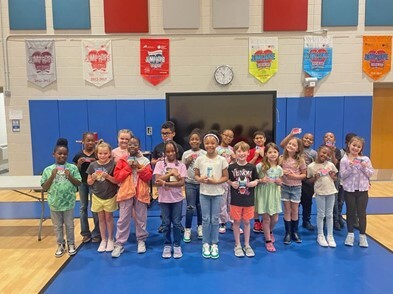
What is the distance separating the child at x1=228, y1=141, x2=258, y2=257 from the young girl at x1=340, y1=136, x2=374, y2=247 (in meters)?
1.05

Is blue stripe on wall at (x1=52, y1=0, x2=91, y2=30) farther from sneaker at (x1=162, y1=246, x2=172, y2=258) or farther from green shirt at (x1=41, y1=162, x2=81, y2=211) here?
sneaker at (x1=162, y1=246, x2=172, y2=258)

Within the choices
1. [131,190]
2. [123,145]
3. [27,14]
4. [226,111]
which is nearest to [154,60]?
[226,111]

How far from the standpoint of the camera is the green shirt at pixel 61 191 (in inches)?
144

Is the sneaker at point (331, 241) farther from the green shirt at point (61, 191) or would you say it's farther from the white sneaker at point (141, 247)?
the green shirt at point (61, 191)

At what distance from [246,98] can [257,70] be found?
817mm

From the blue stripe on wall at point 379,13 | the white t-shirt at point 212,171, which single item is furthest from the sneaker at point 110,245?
the blue stripe on wall at point 379,13

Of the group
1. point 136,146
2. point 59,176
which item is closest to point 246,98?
point 136,146

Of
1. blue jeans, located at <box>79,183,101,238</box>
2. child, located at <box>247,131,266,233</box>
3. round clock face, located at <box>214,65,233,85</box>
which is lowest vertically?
blue jeans, located at <box>79,183,101,238</box>

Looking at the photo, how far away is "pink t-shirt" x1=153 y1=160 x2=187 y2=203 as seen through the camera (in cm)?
365

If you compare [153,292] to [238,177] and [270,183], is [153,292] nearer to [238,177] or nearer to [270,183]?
[238,177]

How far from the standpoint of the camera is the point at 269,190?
3.80 meters

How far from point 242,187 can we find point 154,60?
4152 millimetres

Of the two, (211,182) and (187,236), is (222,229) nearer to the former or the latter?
(187,236)

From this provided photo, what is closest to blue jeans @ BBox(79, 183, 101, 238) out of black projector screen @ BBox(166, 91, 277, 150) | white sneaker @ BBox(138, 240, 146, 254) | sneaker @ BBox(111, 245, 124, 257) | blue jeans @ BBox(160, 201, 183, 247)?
sneaker @ BBox(111, 245, 124, 257)
